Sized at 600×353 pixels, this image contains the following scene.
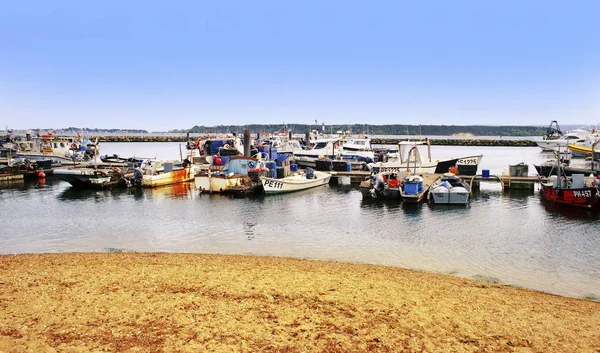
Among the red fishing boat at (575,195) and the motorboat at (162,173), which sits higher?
the motorboat at (162,173)

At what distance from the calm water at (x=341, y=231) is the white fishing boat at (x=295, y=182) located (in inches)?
42.0

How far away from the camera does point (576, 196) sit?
2567cm

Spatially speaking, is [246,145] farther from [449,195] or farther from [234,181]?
[449,195]

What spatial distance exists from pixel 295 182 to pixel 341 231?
13861 millimetres

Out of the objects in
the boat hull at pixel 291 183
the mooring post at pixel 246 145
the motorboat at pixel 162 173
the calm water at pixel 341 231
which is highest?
the mooring post at pixel 246 145

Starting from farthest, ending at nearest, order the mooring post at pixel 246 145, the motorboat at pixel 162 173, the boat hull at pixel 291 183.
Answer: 1. the mooring post at pixel 246 145
2. the motorboat at pixel 162 173
3. the boat hull at pixel 291 183

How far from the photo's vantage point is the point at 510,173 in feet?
119

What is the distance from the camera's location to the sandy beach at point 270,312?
7266mm

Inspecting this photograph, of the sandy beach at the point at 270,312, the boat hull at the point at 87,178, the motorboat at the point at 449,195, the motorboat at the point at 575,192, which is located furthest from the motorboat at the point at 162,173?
the motorboat at the point at 575,192

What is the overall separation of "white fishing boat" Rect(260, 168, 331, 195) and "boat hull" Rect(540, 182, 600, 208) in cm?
1703

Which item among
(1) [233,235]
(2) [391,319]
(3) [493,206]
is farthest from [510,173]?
(2) [391,319]

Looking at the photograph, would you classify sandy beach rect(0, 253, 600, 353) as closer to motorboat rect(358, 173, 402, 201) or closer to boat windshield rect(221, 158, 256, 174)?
motorboat rect(358, 173, 402, 201)

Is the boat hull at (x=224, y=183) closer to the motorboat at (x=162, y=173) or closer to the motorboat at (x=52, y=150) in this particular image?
the motorboat at (x=162, y=173)

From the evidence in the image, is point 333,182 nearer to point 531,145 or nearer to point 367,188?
point 367,188
